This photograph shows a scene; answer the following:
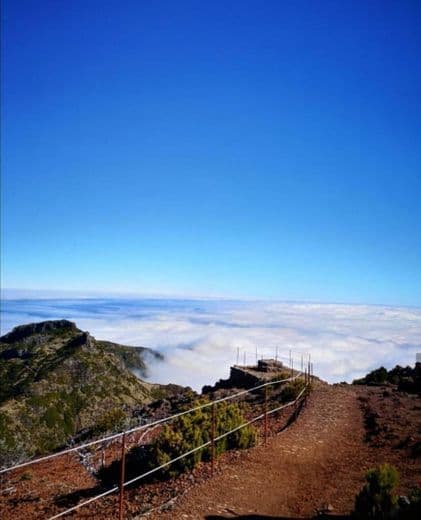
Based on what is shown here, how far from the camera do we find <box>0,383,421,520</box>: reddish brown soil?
7.94 metres

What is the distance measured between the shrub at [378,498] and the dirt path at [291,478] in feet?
3.23

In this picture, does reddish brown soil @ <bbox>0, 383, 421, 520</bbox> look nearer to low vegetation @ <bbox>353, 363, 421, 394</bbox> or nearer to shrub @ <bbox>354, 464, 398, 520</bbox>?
shrub @ <bbox>354, 464, 398, 520</bbox>

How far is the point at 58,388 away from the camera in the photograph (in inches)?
3398

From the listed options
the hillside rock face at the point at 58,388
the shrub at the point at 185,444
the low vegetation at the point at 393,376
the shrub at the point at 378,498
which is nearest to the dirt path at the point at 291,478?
the shrub at the point at 185,444

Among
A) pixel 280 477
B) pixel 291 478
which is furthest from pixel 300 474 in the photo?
pixel 280 477

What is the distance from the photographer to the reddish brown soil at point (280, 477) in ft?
26.0

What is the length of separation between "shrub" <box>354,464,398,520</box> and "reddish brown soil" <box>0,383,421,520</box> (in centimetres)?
99

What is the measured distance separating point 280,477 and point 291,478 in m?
0.24

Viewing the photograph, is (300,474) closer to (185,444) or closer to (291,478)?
(291,478)

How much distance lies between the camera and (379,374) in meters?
28.5

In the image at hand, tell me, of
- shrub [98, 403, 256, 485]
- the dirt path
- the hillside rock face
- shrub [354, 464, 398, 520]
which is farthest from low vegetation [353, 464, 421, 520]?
the hillside rock face

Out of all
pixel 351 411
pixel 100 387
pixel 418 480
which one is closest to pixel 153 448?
pixel 418 480

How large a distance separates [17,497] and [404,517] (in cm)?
1049

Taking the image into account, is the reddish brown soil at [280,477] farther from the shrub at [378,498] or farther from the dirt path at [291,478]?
the shrub at [378,498]
